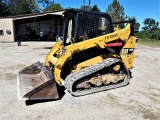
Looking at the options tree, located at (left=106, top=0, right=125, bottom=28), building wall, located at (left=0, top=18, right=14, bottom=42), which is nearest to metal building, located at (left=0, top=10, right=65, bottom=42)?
building wall, located at (left=0, top=18, right=14, bottom=42)

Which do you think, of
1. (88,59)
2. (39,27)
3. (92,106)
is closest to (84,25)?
(88,59)

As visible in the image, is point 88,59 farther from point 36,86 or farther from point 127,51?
point 36,86

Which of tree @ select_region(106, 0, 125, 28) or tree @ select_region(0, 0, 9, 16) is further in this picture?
tree @ select_region(106, 0, 125, 28)

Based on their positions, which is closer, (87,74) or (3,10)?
(87,74)

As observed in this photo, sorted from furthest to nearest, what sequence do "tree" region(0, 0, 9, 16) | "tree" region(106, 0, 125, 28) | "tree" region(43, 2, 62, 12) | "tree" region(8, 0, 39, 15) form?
"tree" region(43, 2, 62, 12)
"tree" region(106, 0, 125, 28)
"tree" region(8, 0, 39, 15)
"tree" region(0, 0, 9, 16)

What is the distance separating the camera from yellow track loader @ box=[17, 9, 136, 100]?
18.5 feet

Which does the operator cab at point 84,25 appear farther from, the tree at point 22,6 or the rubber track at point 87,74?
the tree at point 22,6

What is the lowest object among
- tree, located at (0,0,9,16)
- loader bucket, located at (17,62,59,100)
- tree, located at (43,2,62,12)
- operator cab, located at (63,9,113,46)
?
loader bucket, located at (17,62,59,100)

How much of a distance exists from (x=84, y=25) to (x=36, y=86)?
7.39 feet

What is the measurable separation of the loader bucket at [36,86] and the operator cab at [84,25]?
1.35 metres

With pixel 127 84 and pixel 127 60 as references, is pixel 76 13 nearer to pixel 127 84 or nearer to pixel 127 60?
pixel 127 60

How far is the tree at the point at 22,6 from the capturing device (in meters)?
54.8

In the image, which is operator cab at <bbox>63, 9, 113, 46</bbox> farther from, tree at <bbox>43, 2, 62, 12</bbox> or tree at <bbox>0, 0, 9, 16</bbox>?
tree at <bbox>43, 2, 62, 12</bbox>

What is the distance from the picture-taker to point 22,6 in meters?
55.7
